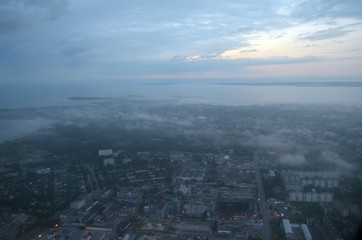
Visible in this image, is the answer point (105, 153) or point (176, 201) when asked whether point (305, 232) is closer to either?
point (176, 201)

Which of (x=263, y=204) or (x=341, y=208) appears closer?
(x=341, y=208)

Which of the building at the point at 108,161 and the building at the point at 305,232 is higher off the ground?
the building at the point at 108,161

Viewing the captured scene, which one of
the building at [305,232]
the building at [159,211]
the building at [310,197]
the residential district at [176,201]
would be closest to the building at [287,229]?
the residential district at [176,201]

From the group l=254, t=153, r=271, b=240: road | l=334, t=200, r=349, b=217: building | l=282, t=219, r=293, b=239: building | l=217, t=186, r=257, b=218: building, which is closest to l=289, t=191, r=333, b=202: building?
l=334, t=200, r=349, b=217: building

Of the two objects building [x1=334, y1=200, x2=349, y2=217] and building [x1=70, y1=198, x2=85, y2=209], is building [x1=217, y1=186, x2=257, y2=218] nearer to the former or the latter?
building [x1=334, y1=200, x2=349, y2=217]

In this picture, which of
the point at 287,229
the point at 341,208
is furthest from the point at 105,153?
the point at 341,208

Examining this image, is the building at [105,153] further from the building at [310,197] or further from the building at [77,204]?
the building at [310,197]

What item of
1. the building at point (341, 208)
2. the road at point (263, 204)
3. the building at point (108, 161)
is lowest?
the road at point (263, 204)

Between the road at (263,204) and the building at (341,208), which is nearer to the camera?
the road at (263,204)

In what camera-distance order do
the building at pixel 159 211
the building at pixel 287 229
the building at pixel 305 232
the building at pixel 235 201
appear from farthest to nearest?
the building at pixel 235 201
the building at pixel 159 211
the building at pixel 287 229
the building at pixel 305 232
